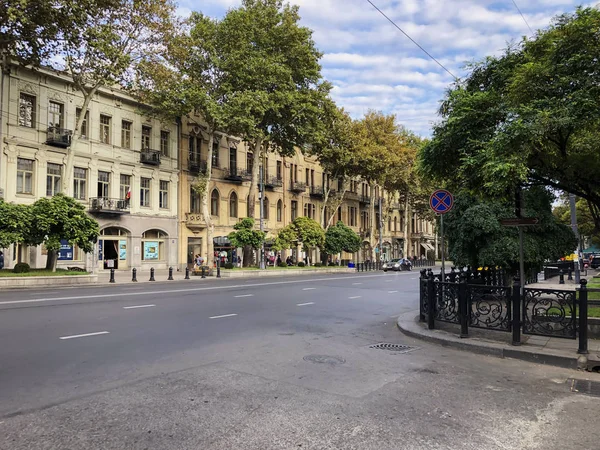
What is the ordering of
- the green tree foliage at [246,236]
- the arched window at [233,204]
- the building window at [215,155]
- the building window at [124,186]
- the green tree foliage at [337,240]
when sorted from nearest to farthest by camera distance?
the green tree foliage at [246,236] < the building window at [124,186] < the building window at [215,155] < the arched window at [233,204] < the green tree foliage at [337,240]

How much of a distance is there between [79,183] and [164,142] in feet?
28.0

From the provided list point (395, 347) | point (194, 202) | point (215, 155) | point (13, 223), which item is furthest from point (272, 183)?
point (395, 347)

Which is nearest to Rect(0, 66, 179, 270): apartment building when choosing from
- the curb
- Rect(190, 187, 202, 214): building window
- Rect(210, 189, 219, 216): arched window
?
Rect(190, 187, 202, 214): building window

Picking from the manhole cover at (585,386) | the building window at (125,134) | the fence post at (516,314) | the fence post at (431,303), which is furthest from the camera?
the building window at (125,134)

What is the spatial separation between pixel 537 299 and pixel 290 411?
5.18 metres

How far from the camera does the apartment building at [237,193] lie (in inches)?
1553

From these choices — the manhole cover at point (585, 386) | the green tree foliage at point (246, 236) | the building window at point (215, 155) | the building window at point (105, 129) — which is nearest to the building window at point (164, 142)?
the building window at point (105, 129)

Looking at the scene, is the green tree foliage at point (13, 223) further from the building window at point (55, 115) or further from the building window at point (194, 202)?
the building window at point (194, 202)

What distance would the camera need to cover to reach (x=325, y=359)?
7.17 m

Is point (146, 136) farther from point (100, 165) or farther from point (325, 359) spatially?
point (325, 359)

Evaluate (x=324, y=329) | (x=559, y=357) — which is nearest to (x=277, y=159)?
(x=324, y=329)

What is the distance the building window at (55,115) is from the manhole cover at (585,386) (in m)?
31.4

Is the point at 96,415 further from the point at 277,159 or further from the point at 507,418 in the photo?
the point at 277,159

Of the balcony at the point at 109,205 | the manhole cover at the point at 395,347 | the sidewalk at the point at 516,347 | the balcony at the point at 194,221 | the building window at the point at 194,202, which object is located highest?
the building window at the point at 194,202
